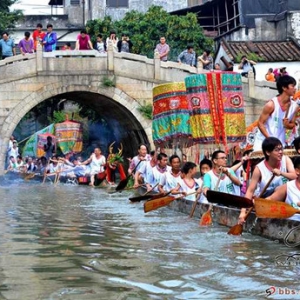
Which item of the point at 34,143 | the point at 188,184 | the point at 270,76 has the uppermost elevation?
the point at 270,76

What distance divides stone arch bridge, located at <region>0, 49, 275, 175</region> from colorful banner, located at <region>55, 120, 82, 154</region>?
3485mm

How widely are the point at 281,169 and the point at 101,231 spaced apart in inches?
88.1

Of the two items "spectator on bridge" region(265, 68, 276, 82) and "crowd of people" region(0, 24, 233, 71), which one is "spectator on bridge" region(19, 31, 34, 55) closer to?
"crowd of people" region(0, 24, 233, 71)

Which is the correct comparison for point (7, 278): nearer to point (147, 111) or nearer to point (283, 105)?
point (283, 105)

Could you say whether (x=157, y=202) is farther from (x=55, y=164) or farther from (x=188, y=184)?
(x=55, y=164)

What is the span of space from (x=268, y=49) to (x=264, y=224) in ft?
65.5

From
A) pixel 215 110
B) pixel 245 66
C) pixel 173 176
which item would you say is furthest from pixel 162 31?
pixel 173 176

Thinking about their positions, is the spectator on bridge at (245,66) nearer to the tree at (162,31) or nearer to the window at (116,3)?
the tree at (162,31)

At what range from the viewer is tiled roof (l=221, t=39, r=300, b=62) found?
90.1ft

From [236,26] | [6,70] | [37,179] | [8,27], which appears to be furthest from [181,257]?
[236,26]

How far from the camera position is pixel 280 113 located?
9469mm

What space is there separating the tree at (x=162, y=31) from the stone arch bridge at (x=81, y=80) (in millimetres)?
6815

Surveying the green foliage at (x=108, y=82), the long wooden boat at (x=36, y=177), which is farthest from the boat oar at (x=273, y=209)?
the green foliage at (x=108, y=82)

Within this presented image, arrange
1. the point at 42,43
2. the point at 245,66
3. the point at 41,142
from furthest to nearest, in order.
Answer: the point at 41,142, the point at 42,43, the point at 245,66
